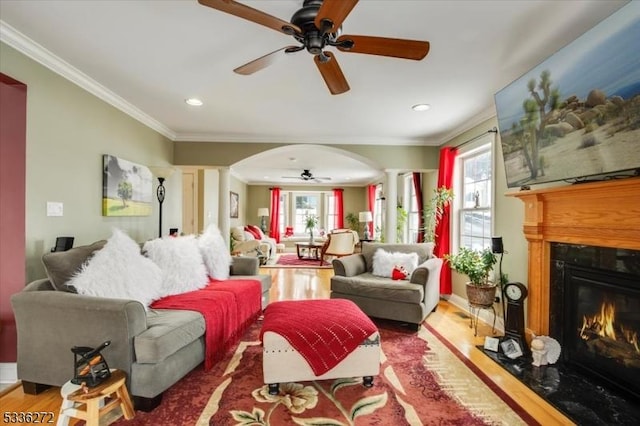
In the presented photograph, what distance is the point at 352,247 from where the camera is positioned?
795cm

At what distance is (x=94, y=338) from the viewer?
187 centimetres

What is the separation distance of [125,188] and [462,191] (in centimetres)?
407

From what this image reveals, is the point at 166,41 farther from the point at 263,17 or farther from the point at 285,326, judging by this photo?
the point at 285,326

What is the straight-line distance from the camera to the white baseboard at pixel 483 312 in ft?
10.8

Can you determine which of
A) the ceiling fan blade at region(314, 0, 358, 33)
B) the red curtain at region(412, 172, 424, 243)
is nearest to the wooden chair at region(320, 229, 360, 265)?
the red curtain at region(412, 172, 424, 243)

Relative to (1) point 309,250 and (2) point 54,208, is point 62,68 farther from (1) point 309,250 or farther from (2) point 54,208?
(1) point 309,250

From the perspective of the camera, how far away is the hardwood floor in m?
1.90

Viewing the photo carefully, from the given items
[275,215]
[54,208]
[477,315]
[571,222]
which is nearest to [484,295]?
[477,315]

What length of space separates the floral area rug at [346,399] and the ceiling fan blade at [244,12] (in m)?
2.11

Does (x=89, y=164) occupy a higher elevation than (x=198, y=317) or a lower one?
higher

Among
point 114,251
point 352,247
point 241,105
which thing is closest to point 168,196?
point 241,105

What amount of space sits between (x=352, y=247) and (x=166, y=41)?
21.1 ft

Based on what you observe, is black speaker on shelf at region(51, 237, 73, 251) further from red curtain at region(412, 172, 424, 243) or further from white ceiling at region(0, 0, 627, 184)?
red curtain at region(412, 172, 424, 243)

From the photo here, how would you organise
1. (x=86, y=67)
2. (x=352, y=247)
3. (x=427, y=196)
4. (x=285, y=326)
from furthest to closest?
1. (x=352, y=247)
2. (x=427, y=196)
3. (x=86, y=67)
4. (x=285, y=326)
